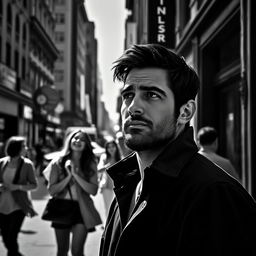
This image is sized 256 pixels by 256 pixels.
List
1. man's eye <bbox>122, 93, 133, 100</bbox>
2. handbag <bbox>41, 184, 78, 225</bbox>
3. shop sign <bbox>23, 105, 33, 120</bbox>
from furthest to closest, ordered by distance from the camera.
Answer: shop sign <bbox>23, 105, 33, 120</bbox>, handbag <bbox>41, 184, 78, 225</bbox>, man's eye <bbox>122, 93, 133, 100</bbox>

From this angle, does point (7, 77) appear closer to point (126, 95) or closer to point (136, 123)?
point (126, 95)

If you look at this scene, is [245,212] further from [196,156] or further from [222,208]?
[196,156]

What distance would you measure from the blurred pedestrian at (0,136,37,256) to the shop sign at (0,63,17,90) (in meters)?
22.3

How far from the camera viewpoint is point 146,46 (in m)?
1.73

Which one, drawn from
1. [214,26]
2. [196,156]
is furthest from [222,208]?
[214,26]

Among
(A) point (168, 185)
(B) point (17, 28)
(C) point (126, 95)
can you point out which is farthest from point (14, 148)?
(B) point (17, 28)

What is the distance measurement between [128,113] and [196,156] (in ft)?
1.03

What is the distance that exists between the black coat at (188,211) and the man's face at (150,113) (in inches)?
2.7

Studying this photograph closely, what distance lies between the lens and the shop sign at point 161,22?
41.6ft

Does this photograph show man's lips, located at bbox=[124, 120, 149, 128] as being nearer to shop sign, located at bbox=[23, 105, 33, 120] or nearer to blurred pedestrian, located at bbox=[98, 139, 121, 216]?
blurred pedestrian, located at bbox=[98, 139, 121, 216]

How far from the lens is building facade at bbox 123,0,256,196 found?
6.45m

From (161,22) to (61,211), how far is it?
29.0 ft

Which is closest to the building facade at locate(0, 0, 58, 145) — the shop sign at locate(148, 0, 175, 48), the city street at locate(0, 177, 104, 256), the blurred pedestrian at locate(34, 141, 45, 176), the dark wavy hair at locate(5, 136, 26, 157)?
the blurred pedestrian at locate(34, 141, 45, 176)

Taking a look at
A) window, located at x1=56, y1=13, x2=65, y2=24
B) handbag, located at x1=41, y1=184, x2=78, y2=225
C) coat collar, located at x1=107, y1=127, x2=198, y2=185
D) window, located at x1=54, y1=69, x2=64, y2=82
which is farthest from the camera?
window, located at x1=56, y1=13, x2=65, y2=24
